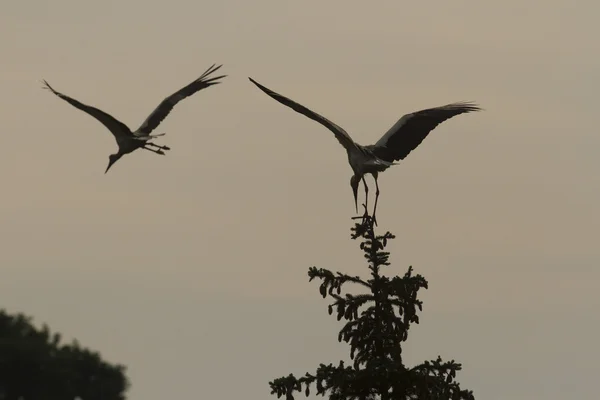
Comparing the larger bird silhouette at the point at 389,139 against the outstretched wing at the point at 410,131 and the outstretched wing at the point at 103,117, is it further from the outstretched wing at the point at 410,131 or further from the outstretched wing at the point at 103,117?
the outstretched wing at the point at 103,117

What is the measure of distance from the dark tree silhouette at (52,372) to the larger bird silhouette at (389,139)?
177ft

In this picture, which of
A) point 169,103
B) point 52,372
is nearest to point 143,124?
point 169,103

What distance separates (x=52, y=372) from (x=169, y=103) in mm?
50763

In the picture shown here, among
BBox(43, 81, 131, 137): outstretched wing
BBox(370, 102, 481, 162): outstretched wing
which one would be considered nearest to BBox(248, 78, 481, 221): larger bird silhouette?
BBox(370, 102, 481, 162): outstretched wing

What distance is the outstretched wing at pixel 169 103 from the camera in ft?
134

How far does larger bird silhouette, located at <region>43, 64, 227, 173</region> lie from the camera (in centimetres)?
3934

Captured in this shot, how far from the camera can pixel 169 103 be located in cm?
4147

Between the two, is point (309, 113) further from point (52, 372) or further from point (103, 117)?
point (52, 372)

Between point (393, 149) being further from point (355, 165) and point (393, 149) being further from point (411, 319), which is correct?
point (411, 319)

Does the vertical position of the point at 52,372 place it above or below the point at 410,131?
above

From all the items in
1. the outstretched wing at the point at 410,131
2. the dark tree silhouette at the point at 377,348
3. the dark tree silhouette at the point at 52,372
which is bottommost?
the dark tree silhouette at the point at 377,348

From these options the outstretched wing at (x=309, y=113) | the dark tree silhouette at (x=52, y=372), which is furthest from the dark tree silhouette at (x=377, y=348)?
the dark tree silhouette at (x=52, y=372)

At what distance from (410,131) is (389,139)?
1.37ft

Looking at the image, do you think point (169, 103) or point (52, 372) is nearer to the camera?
point (169, 103)
